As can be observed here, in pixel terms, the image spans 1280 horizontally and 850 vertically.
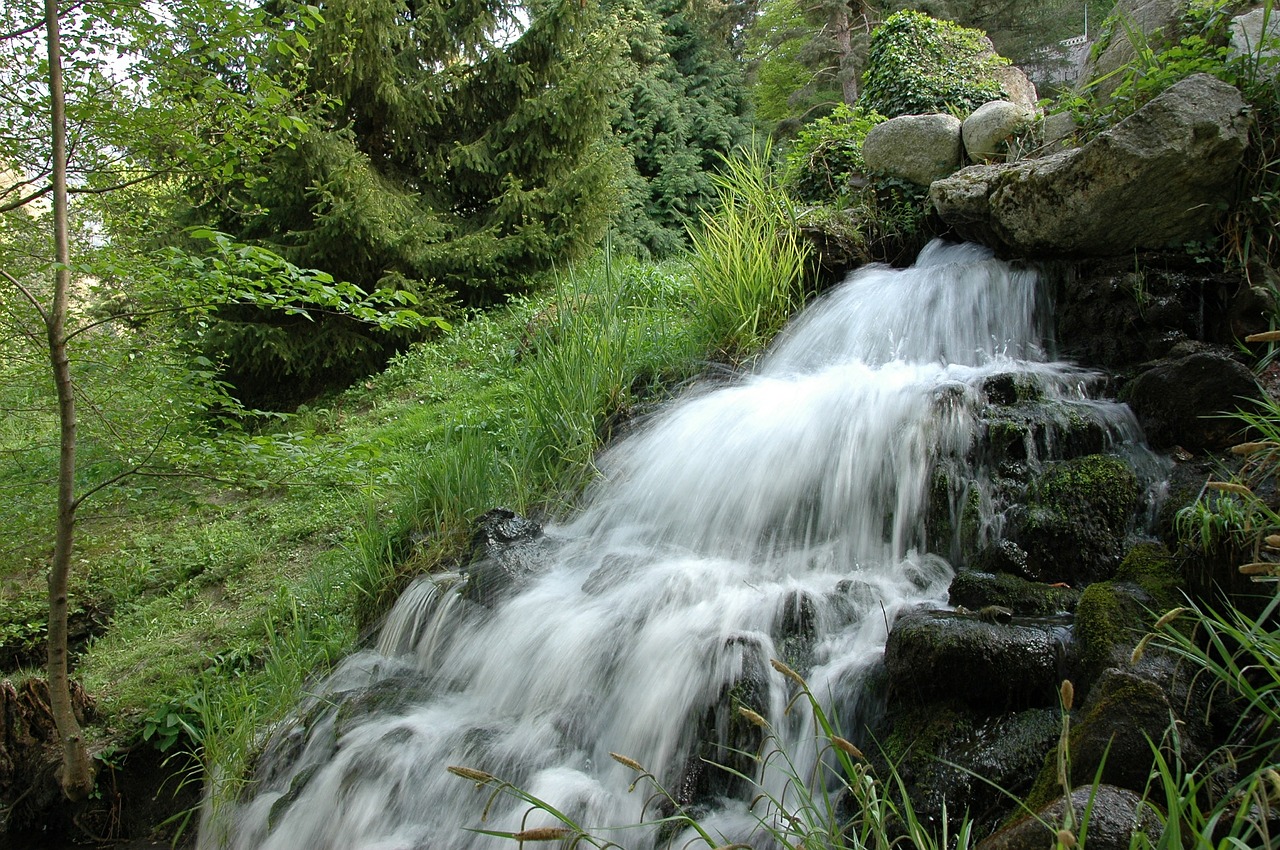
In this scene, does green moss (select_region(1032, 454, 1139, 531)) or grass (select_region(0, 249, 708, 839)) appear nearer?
green moss (select_region(1032, 454, 1139, 531))

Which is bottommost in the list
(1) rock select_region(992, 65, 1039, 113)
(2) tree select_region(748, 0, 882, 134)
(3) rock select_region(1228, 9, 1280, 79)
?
(3) rock select_region(1228, 9, 1280, 79)

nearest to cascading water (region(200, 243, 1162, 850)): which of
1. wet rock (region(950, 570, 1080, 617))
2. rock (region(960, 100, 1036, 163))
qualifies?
wet rock (region(950, 570, 1080, 617))

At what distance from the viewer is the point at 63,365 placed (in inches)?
113

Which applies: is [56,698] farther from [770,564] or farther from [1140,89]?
[1140,89]

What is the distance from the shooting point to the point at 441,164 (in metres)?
9.22

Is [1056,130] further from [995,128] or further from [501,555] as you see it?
[501,555]

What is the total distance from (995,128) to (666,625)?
5.36m

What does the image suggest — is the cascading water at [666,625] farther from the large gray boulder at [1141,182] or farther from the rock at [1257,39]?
the rock at [1257,39]

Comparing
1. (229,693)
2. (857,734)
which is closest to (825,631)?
(857,734)

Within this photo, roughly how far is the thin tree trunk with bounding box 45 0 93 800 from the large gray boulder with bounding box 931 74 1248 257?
4813mm

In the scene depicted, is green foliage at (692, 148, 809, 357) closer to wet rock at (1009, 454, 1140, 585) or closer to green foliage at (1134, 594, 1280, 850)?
wet rock at (1009, 454, 1140, 585)

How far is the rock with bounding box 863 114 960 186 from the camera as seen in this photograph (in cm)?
676

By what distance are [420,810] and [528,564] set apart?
1.27m

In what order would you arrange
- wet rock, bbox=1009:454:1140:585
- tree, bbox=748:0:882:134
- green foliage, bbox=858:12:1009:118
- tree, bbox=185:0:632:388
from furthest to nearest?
tree, bbox=748:0:882:134 < green foliage, bbox=858:12:1009:118 < tree, bbox=185:0:632:388 < wet rock, bbox=1009:454:1140:585
